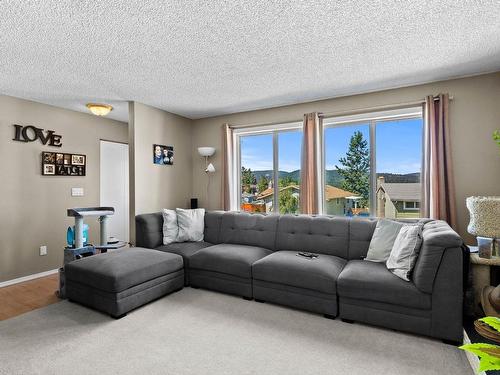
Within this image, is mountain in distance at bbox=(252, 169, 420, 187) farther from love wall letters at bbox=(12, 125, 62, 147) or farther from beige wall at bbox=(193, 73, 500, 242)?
love wall letters at bbox=(12, 125, 62, 147)

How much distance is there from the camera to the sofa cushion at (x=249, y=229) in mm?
3775

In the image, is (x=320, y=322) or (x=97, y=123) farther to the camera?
(x=97, y=123)

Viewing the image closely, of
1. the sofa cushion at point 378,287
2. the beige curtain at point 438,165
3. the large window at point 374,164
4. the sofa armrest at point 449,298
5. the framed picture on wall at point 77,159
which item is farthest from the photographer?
the framed picture on wall at point 77,159

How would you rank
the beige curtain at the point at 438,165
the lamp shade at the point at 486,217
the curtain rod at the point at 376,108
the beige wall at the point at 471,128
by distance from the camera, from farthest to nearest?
the curtain rod at the point at 376,108
the beige curtain at the point at 438,165
the beige wall at the point at 471,128
the lamp shade at the point at 486,217

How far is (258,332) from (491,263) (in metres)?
2.07

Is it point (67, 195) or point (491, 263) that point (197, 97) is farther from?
point (491, 263)

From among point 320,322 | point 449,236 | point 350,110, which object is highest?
point 350,110

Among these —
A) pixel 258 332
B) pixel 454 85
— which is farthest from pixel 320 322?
pixel 454 85

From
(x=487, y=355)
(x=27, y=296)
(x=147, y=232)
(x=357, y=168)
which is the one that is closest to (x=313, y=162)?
(x=357, y=168)

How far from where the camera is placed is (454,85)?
10.9ft

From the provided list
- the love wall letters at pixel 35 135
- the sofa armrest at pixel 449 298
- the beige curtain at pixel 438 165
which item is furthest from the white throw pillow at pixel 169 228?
the beige curtain at pixel 438 165

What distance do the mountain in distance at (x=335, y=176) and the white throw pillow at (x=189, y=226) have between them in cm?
131

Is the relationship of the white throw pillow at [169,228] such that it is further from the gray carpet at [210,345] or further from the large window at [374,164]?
the large window at [374,164]

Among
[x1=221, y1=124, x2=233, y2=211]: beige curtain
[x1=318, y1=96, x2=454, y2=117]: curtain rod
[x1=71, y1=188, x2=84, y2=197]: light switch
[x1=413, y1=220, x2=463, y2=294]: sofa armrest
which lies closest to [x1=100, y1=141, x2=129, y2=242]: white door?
[x1=71, y1=188, x2=84, y2=197]: light switch
